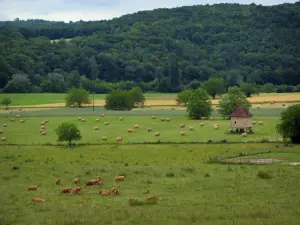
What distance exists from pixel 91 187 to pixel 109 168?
7939 mm

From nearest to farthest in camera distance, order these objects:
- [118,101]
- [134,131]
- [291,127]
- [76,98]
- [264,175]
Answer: [264,175], [291,127], [134,131], [118,101], [76,98]

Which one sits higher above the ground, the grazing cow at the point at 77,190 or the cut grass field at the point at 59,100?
the grazing cow at the point at 77,190

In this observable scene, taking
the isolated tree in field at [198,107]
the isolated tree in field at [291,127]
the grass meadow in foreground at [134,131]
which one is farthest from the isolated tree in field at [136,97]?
the isolated tree in field at [291,127]

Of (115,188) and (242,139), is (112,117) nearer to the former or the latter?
(242,139)

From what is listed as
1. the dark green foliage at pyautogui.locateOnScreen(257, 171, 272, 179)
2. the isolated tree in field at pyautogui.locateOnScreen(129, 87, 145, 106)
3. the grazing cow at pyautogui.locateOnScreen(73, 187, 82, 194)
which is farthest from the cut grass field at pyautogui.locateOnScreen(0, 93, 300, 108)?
the grazing cow at pyautogui.locateOnScreen(73, 187, 82, 194)

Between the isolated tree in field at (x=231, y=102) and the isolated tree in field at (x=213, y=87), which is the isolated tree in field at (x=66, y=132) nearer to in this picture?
the isolated tree in field at (x=231, y=102)

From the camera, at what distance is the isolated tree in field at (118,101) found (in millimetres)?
121000

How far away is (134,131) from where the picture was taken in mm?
75375

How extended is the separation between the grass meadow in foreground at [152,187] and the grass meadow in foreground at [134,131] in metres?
7.14

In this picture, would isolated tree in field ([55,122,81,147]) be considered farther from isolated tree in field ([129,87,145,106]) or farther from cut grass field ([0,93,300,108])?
isolated tree in field ([129,87,145,106])

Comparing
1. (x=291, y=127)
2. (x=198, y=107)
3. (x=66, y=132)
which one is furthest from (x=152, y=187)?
(x=198, y=107)

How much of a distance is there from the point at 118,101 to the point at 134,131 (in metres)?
46.4

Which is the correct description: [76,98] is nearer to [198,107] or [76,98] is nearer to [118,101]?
[118,101]

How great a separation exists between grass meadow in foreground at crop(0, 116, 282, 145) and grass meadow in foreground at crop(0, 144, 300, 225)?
7135mm
